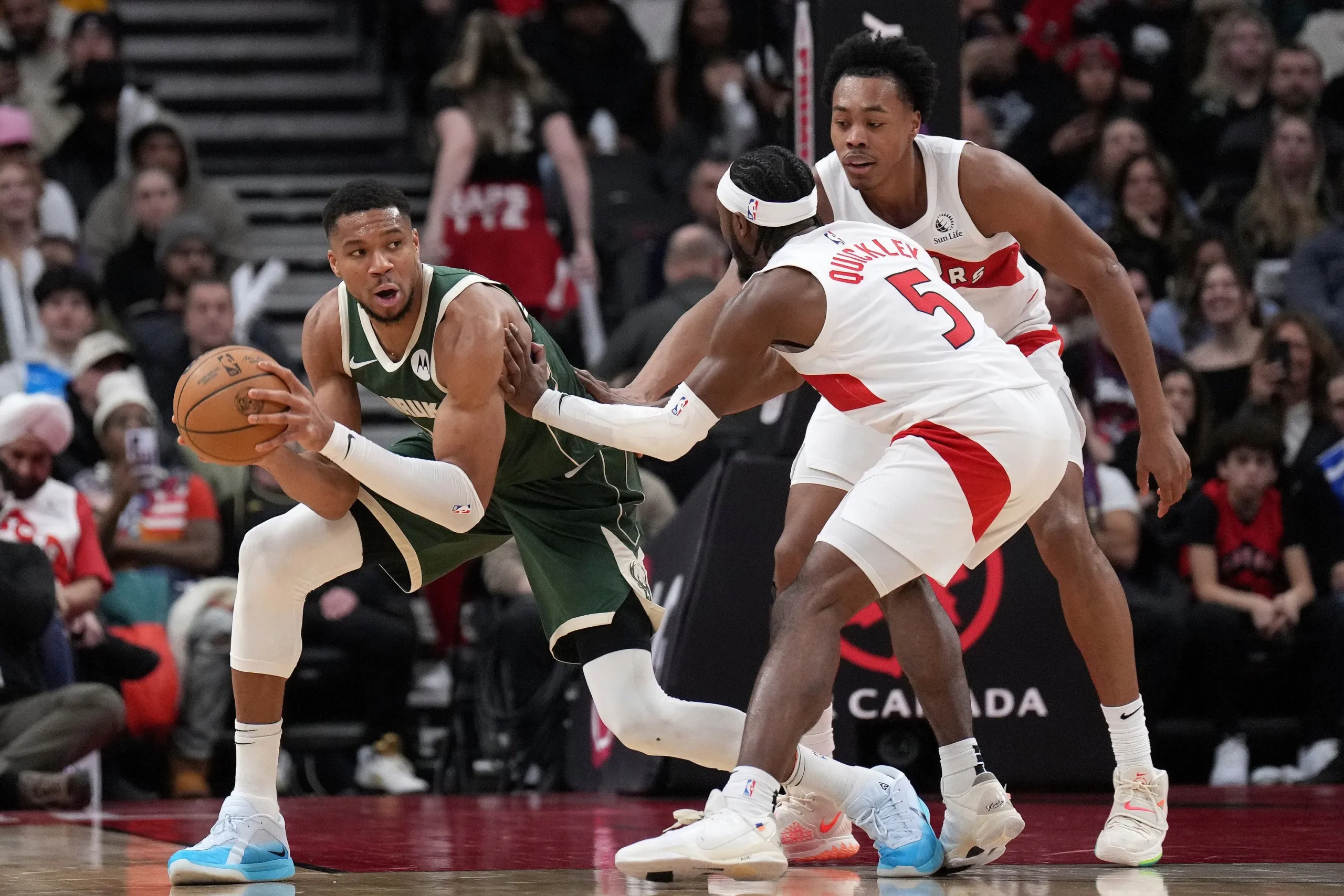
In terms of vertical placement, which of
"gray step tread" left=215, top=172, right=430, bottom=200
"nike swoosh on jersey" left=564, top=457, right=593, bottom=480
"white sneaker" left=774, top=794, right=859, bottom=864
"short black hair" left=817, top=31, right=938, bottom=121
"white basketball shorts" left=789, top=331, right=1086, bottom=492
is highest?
"gray step tread" left=215, top=172, right=430, bottom=200

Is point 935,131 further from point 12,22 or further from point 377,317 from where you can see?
point 12,22

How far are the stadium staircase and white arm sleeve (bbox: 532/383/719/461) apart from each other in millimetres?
6271

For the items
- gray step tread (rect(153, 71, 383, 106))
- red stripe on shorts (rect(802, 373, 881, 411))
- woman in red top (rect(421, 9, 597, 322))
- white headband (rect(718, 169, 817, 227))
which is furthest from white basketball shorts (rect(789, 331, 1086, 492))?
gray step tread (rect(153, 71, 383, 106))

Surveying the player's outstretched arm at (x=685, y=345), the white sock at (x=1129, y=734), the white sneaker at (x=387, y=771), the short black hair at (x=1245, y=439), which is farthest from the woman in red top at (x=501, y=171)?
the white sock at (x=1129, y=734)

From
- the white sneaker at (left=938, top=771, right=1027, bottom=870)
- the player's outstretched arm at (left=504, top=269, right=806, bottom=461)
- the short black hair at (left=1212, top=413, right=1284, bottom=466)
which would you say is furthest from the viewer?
the short black hair at (left=1212, top=413, right=1284, bottom=466)

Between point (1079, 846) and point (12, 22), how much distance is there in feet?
24.3

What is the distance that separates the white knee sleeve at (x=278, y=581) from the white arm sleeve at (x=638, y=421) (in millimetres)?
581

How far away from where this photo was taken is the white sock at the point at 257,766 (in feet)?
14.7

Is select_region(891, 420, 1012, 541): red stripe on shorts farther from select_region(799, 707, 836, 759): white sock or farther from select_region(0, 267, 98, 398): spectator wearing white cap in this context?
select_region(0, 267, 98, 398): spectator wearing white cap

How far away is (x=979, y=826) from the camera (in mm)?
4590

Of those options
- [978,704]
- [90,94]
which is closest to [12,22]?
[90,94]

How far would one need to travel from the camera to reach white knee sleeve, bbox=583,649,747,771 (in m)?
4.71

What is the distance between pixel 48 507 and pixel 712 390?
159 inches

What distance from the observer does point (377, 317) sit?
15.3ft
